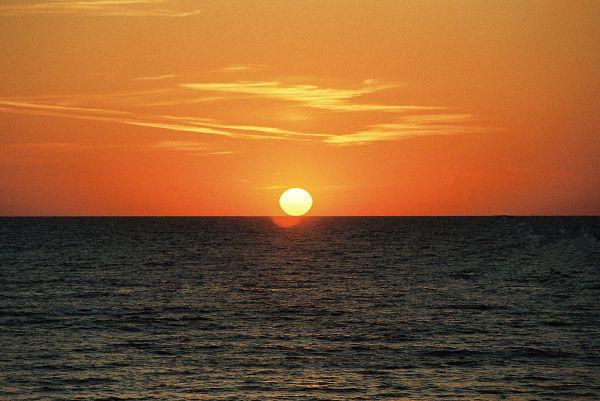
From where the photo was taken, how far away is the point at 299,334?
4581 centimetres

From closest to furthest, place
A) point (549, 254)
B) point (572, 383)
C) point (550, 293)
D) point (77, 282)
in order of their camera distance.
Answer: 1. point (572, 383)
2. point (550, 293)
3. point (77, 282)
4. point (549, 254)

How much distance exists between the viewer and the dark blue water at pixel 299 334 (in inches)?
1286

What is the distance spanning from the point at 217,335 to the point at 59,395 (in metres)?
15.5

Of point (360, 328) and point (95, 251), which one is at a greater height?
point (95, 251)

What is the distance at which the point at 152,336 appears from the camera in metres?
45.5

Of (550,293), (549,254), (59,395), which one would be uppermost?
(549,254)

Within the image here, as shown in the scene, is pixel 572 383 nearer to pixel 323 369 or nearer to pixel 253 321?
pixel 323 369

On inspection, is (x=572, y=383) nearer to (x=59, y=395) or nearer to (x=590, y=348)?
(x=590, y=348)

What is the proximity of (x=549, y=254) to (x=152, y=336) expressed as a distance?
91.7 m

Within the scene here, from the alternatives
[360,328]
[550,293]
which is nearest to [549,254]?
[550,293]

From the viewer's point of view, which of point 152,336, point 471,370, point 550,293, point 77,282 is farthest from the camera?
point 77,282

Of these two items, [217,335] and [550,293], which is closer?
[217,335]

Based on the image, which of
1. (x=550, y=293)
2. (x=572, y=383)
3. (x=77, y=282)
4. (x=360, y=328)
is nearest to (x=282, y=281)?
(x=77, y=282)

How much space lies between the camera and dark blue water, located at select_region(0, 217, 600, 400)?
32.7 meters
